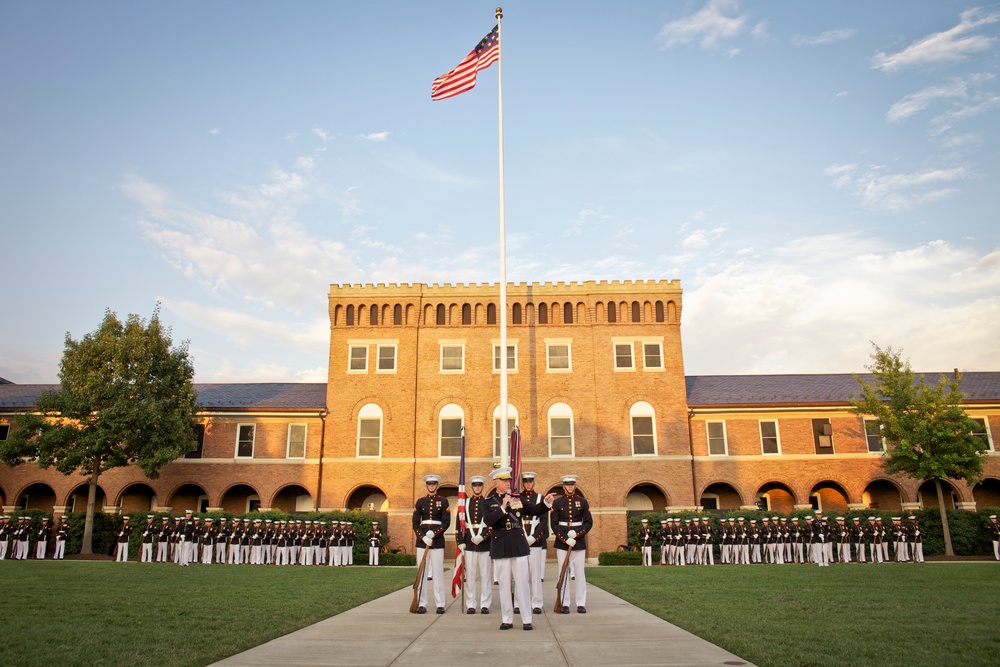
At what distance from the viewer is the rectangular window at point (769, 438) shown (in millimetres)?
35938

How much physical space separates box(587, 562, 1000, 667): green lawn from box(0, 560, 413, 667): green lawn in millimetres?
5254

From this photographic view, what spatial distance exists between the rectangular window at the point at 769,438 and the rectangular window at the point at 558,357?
34.4ft

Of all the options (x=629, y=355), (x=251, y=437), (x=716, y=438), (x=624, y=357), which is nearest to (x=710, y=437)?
(x=716, y=438)

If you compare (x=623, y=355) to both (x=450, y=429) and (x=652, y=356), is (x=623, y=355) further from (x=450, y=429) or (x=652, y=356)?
(x=450, y=429)

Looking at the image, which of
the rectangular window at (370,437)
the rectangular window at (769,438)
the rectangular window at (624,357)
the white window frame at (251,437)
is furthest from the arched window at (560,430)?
the white window frame at (251,437)

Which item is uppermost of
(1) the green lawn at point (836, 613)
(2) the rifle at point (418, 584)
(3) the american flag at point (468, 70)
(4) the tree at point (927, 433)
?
(3) the american flag at point (468, 70)

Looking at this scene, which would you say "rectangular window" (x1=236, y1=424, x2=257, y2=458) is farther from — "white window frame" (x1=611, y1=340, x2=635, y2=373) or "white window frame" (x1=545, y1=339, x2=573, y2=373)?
"white window frame" (x1=611, y1=340, x2=635, y2=373)

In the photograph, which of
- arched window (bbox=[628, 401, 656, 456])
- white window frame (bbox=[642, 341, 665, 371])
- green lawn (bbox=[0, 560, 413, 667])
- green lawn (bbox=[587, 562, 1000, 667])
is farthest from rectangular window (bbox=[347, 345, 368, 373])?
green lawn (bbox=[587, 562, 1000, 667])

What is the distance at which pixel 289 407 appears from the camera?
36.7 meters

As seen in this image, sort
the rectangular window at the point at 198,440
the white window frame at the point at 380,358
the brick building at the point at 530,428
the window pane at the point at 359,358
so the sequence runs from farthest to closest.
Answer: the window pane at the point at 359,358 < the white window frame at the point at 380,358 < the rectangular window at the point at 198,440 < the brick building at the point at 530,428

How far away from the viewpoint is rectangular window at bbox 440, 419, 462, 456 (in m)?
35.6

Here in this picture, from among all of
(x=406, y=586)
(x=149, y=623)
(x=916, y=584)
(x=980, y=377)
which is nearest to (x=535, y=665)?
(x=149, y=623)

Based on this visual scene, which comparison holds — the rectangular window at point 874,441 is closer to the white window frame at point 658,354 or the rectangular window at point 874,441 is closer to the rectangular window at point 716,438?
the rectangular window at point 716,438

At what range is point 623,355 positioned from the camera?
1452 inches
